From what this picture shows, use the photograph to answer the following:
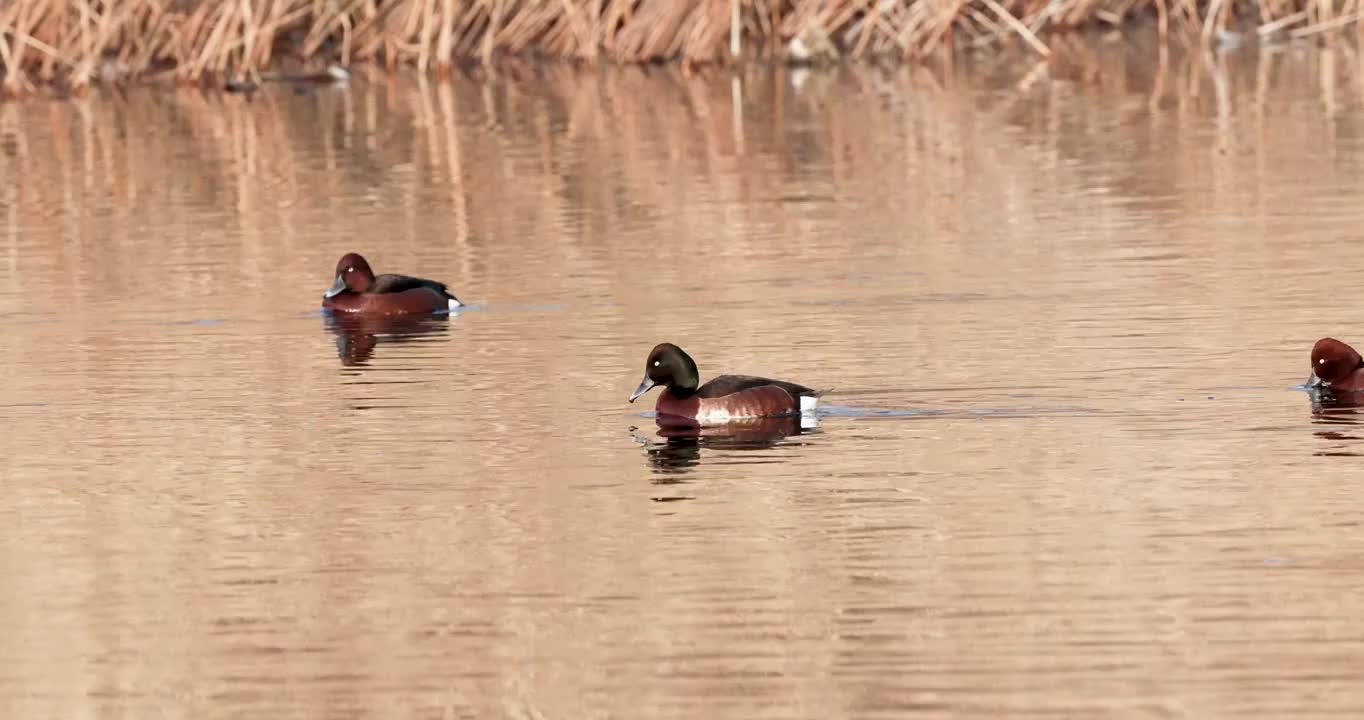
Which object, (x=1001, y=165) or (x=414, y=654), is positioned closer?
(x=414, y=654)

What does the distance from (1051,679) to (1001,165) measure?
14798 mm

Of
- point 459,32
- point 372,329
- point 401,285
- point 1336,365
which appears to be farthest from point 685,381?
point 459,32

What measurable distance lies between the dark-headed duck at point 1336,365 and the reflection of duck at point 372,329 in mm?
4900

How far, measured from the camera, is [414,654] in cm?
824

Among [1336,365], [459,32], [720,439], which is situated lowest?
[720,439]

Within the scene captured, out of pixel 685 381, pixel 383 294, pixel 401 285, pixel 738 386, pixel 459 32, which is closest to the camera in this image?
pixel 738 386

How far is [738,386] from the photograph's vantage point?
1195cm

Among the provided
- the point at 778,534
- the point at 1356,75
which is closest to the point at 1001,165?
the point at 1356,75

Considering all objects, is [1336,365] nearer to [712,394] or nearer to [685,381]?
[712,394]

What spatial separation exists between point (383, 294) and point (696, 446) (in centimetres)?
447

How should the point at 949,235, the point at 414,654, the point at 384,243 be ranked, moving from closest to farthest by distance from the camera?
the point at 414,654 < the point at 949,235 < the point at 384,243

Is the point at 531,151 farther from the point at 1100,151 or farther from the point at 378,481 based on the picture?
the point at 378,481

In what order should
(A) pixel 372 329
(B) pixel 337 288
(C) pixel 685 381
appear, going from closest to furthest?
(C) pixel 685 381 < (A) pixel 372 329 < (B) pixel 337 288

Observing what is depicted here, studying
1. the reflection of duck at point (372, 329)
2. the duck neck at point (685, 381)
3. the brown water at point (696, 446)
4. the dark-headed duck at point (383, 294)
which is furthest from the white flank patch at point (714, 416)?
the dark-headed duck at point (383, 294)
